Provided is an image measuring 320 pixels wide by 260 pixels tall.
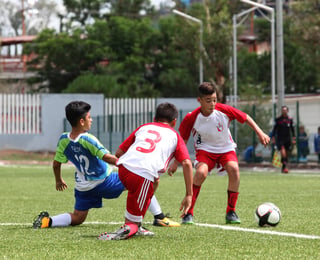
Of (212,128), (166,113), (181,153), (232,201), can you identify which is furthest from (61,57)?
(181,153)

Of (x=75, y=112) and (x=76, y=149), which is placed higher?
(x=75, y=112)

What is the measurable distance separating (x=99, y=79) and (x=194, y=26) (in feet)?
54.7

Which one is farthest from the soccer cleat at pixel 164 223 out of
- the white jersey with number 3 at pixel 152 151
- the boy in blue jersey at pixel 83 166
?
the white jersey with number 3 at pixel 152 151

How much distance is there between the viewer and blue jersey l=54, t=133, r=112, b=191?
8.33 metres

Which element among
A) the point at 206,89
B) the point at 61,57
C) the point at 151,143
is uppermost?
the point at 61,57

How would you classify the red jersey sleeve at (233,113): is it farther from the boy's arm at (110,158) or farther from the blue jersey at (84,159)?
the boy's arm at (110,158)

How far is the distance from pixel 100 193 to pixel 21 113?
130ft

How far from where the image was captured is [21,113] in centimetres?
4753

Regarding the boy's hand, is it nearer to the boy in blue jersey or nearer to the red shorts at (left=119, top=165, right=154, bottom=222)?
the boy in blue jersey

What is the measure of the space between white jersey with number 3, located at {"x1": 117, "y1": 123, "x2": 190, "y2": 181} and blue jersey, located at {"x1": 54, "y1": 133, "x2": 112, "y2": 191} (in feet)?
2.44

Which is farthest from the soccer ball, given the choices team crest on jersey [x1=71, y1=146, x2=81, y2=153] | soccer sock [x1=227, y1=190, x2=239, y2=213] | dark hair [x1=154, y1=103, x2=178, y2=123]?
team crest on jersey [x1=71, y1=146, x2=81, y2=153]

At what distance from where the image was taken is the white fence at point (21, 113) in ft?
155

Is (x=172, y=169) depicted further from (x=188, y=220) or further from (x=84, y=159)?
(x=84, y=159)

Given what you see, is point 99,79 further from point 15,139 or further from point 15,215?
point 15,215
